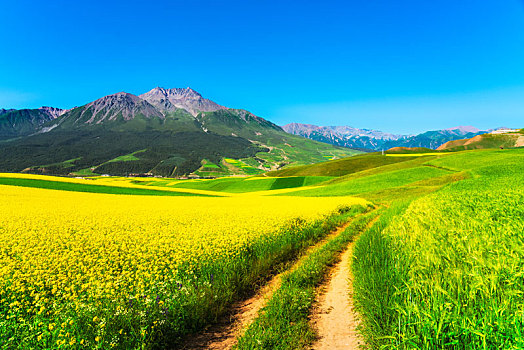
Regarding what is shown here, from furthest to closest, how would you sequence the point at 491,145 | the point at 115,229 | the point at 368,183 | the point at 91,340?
the point at 491,145 < the point at 368,183 < the point at 115,229 < the point at 91,340

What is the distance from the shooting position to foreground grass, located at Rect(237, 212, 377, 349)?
4.64 meters

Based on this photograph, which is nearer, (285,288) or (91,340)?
Result: (91,340)

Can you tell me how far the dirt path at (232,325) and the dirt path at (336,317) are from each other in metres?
1.45

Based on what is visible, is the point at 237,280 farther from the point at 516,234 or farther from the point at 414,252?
the point at 516,234

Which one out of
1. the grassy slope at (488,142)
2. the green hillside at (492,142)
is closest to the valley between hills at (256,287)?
the green hillside at (492,142)

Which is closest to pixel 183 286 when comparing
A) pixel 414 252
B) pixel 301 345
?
pixel 301 345

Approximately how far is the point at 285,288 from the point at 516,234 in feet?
17.4

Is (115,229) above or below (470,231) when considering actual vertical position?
below

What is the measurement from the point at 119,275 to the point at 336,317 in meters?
5.80

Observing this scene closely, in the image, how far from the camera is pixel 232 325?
18.4 feet

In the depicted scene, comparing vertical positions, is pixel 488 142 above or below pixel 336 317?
above

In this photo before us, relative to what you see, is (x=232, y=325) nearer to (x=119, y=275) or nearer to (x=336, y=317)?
(x=336, y=317)

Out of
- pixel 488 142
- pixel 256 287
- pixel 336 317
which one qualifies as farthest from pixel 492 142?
pixel 256 287

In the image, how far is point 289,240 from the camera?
10.7m
